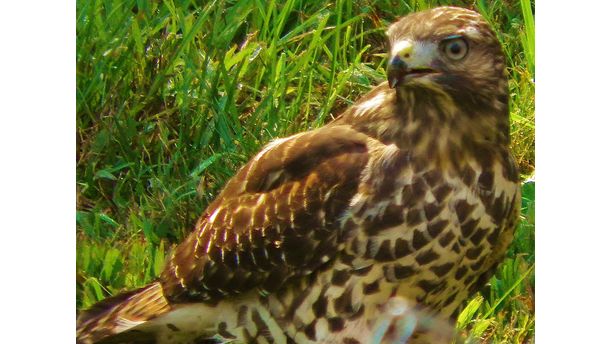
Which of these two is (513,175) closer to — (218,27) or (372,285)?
(372,285)

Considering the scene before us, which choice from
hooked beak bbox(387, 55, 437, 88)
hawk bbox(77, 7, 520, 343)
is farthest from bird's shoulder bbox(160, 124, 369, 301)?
hooked beak bbox(387, 55, 437, 88)

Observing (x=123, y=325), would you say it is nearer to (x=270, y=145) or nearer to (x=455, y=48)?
(x=270, y=145)

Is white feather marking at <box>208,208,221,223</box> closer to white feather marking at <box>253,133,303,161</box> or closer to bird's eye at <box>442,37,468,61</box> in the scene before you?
white feather marking at <box>253,133,303,161</box>

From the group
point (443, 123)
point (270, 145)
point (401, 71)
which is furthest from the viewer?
point (270, 145)

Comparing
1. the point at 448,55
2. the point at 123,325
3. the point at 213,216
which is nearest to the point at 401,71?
the point at 448,55

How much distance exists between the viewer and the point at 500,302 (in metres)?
2.04

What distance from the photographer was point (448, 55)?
5.86ft

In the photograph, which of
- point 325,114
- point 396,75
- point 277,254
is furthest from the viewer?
point 325,114

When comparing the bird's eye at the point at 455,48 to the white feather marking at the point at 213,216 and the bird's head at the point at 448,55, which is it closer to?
the bird's head at the point at 448,55

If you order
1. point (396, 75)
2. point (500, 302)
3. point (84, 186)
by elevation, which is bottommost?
point (500, 302)

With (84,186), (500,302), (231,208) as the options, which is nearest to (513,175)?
(500,302)

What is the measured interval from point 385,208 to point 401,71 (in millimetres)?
197

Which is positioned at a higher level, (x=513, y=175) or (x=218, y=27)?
(x=218, y=27)
